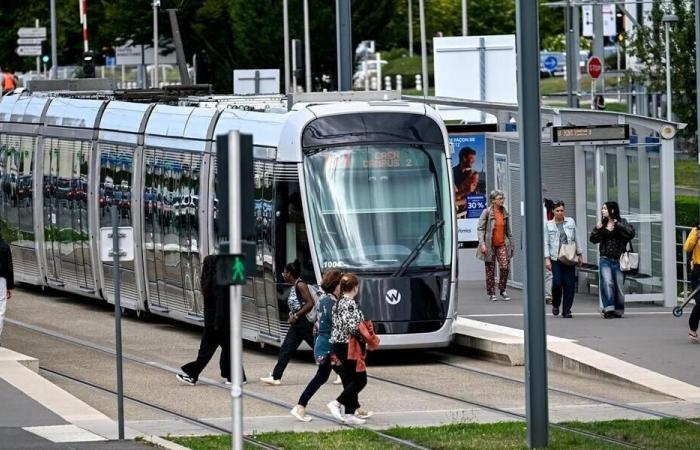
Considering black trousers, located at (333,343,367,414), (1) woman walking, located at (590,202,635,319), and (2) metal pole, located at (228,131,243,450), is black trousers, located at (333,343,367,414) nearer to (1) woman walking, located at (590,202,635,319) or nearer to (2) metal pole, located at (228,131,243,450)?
(2) metal pole, located at (228,131,243,450)

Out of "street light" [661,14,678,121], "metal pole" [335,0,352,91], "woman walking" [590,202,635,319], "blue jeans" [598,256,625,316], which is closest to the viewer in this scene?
"woman walking" [590,202,635,319]

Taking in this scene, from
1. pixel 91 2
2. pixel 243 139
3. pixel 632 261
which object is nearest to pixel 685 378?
pixel 632 261

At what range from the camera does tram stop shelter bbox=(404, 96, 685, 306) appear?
25.3 meters

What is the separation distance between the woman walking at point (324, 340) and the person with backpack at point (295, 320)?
1.94 meters

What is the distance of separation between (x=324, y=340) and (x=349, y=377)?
555 mm

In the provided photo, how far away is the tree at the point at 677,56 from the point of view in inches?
1885

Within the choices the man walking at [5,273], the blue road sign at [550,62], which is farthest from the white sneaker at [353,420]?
the blue road sign at [550,62]

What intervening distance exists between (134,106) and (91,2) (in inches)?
2063

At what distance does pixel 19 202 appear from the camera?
3014 centimetres

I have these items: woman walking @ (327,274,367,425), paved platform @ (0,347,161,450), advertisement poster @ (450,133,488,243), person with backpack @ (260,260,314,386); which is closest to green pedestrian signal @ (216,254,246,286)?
paved platform @ (0,347,161,450)

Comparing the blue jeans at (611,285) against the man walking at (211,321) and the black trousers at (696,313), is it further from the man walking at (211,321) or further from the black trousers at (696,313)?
the man walking at (211,321)

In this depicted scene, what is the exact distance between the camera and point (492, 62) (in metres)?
33.5

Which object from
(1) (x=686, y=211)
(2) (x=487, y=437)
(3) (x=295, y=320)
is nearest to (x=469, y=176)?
(1) (x=686, y=211)

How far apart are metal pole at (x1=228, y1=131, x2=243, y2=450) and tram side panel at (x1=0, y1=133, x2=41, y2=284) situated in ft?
61.8
